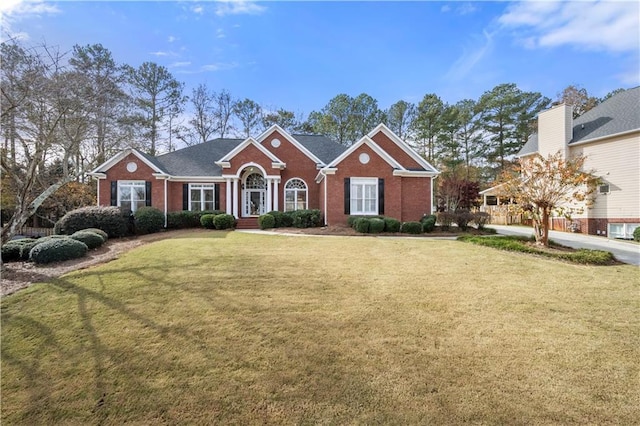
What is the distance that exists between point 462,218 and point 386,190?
4472 millimetres

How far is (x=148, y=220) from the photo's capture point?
1661 centimetres

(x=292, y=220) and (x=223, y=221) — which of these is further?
(x=292, y=220)

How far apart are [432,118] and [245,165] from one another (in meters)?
26.8

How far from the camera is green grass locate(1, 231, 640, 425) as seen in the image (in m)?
3.04

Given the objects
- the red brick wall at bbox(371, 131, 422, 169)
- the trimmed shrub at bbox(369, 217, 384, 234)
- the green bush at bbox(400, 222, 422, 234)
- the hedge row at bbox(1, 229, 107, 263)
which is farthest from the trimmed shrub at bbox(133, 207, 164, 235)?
the red brick wall at bbox(371, 131, 422, 169)

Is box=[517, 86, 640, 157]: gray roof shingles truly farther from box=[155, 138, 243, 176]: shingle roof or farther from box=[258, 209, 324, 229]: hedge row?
box=[155, 138, 243, 176]: shingle roof

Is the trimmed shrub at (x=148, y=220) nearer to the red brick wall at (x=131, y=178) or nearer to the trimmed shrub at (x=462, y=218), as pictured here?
the red brick wall at (x=131, y=178)

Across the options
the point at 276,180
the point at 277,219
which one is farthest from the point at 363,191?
the point at 276,180

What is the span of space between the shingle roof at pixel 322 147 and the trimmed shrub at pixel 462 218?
9.43 m

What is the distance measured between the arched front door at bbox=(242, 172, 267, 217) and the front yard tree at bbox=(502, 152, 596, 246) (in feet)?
48.1

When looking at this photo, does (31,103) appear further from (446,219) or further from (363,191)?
(446,219)

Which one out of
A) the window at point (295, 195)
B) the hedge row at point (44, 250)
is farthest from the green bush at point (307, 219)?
the hedge row at point (44, 250)

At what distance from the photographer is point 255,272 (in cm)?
736

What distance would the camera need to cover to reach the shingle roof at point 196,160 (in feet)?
→ 67.2
